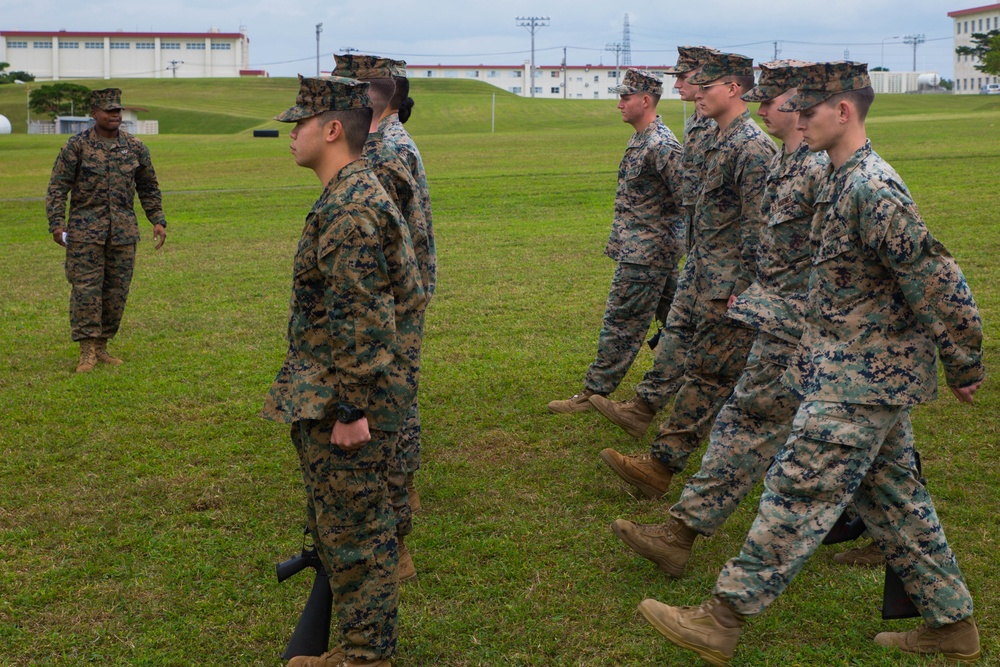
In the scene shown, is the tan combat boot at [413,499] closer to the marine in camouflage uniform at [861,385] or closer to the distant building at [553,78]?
the marine in camouflage uniform at [861,385]

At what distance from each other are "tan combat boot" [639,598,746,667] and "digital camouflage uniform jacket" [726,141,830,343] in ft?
4.32

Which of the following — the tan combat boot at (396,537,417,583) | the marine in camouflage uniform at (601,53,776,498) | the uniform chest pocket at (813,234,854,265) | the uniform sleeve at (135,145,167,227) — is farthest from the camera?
the uniform sleeve at (135,145,167,227)

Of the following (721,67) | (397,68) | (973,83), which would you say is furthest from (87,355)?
(973,83)

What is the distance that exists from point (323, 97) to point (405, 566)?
232 centimetres

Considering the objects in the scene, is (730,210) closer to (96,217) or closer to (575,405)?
(575,405)

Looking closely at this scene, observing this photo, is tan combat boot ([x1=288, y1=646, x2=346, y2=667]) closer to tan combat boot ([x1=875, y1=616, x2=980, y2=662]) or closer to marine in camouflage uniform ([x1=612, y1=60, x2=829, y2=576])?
marine in camouflage uniform ([x1=612, y1=60, x2=829, y2=576])

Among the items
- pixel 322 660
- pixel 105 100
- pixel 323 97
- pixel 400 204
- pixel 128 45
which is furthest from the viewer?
pixel 128 45

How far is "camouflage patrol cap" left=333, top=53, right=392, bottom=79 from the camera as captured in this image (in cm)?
546

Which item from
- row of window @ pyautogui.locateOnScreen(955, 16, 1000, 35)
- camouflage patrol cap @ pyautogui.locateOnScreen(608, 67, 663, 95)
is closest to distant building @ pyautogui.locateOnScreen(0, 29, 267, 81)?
row of window @ pyautogui.locateOnScreen(955, 16, 1000, 35)

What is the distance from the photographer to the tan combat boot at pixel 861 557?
5.11 m

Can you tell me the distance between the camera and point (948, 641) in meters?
4.18

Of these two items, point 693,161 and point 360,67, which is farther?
point 693,161

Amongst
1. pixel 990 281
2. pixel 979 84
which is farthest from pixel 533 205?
pixel 979 84

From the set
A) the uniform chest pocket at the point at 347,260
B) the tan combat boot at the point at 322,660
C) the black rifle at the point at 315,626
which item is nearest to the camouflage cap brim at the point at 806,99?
the uniform chest pocket at the point at 347,260
